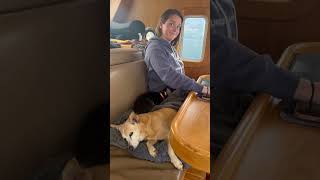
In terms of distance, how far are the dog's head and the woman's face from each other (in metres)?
0.14

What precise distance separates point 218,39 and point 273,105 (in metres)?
0.13

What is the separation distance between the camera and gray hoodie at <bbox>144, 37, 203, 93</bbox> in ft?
1.82

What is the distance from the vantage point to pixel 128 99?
597 millimetres

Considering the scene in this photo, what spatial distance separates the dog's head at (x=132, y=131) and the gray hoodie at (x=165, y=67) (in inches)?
2.7

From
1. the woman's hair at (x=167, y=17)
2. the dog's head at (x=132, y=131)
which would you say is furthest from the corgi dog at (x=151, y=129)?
the woman's hair at (x=167, y=17)

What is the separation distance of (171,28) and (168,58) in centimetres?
→ 5

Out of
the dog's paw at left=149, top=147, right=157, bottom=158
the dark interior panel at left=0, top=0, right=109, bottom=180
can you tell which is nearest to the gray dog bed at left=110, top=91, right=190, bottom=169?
the dog's paw at left=149, top=147, right=157, bottom=158

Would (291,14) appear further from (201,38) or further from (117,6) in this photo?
(117,6)

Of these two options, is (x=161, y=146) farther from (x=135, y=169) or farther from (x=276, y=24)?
(x=276, y=24)

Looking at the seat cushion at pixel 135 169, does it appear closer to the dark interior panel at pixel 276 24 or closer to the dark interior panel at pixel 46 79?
the dark interior panel at pixel 46 79

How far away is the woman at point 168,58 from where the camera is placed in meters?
0.55

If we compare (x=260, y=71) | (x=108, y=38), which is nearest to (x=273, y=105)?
(x=260, y=71)

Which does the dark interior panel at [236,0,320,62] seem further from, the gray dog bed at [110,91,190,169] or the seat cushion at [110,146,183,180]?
the seat cushion at [110,146,183,180]

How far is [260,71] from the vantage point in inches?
20.9
